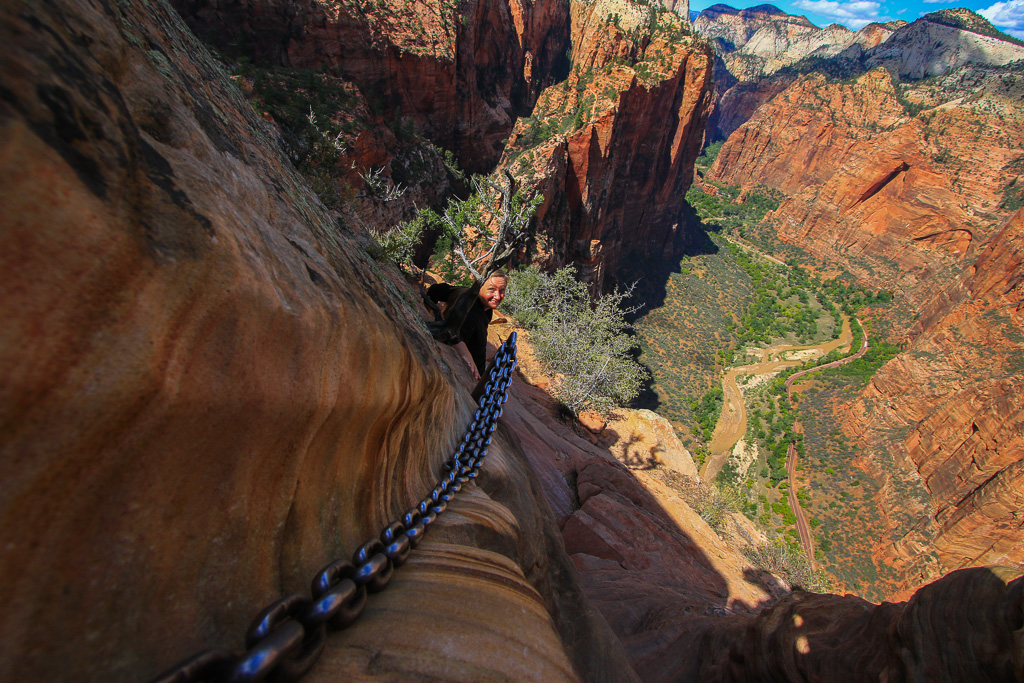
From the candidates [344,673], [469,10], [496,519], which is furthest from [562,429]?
[469,10]

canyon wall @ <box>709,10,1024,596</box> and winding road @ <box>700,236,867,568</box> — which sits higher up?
canyon wall @ <box>709,10,1024,596</box>

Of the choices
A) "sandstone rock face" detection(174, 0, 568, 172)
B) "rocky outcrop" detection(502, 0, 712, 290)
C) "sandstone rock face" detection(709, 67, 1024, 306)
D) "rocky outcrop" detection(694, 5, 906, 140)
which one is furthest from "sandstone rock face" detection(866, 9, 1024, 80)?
"sandstone rock face" detection(174, 0, 568, 172)

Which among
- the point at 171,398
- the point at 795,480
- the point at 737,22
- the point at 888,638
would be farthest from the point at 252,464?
the point at 737,22

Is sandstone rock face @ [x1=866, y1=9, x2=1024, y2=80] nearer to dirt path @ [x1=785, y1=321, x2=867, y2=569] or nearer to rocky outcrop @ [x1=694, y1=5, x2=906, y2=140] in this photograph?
rocky outcrop @ [x1=694, y1=5, x2=906, y2=140]

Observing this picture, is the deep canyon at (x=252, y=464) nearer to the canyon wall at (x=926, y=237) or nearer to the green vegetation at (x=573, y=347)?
the green vegetation at (x=573, y=347)

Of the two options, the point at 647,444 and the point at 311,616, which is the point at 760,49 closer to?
the point at 647,444
